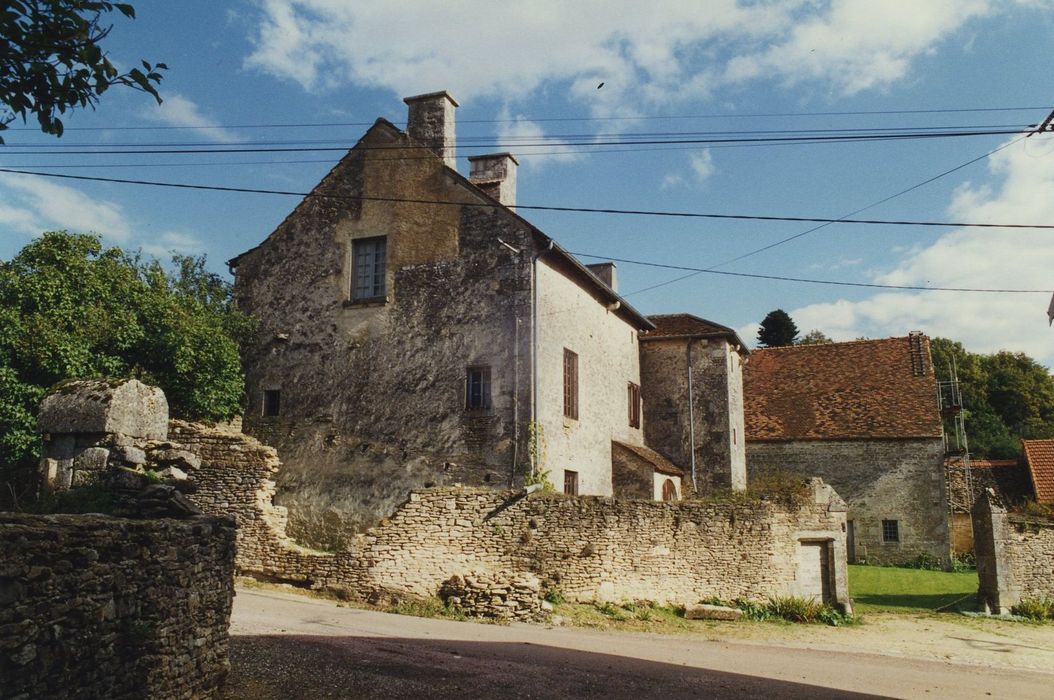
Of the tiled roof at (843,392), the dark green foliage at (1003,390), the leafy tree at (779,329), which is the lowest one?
the tiled roof at (843,392)

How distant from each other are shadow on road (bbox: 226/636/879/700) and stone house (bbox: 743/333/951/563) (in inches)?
833

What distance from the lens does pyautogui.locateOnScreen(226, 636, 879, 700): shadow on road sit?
930cm

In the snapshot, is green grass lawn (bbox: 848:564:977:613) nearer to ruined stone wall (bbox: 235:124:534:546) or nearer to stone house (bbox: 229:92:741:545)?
stone house (bbox: 229:92:741:545)

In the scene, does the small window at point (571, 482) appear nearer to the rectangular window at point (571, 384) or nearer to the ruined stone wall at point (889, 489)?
the rectangular window at point (571, 384)

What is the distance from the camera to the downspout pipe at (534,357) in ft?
60.8

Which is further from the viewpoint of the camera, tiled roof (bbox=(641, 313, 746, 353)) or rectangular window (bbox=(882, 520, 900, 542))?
rectangular window (bbox=(882, 520, 900, 542))

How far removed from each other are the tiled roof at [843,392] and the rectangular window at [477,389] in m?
18.3

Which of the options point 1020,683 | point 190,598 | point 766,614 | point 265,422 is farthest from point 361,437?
point 1020,683

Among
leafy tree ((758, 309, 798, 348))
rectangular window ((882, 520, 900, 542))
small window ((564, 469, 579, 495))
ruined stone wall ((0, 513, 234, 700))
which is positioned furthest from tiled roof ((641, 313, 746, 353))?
leafy tree ((758, 309, 798, 348))

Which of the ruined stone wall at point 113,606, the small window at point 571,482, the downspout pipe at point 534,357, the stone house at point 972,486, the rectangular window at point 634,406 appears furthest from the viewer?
the stone house at point 972,486

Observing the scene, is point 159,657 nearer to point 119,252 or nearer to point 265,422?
point 265,422

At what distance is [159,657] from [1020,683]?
12927mm

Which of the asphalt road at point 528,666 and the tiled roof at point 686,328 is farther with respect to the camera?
the tiled roof at point 686,328

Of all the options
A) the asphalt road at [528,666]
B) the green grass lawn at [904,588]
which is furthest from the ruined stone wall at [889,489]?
the asphalt road at [528,666]
